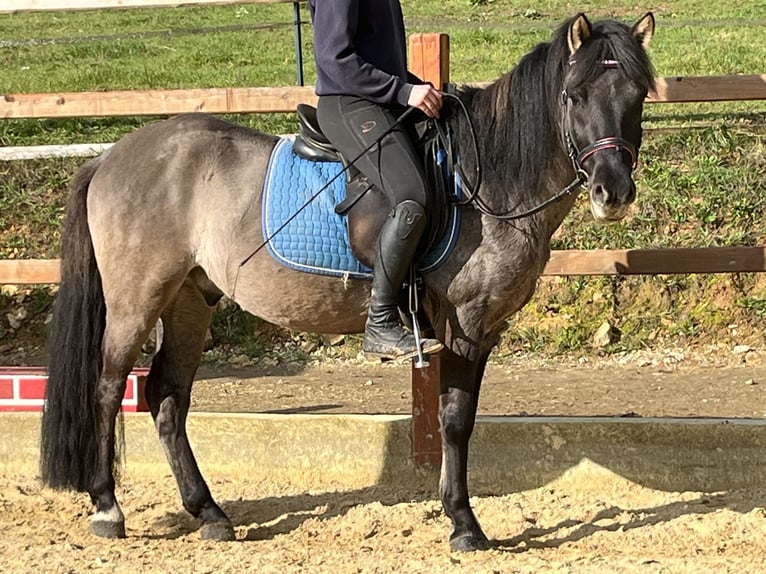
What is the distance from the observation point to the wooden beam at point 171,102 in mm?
5492

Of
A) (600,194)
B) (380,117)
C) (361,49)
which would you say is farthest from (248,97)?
(600,194)

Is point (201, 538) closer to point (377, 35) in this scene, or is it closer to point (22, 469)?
point (22, 469)

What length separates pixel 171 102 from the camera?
18.3 feet

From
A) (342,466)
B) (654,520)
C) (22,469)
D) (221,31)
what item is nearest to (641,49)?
(654,520)

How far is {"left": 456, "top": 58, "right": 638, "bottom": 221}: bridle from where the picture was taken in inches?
162

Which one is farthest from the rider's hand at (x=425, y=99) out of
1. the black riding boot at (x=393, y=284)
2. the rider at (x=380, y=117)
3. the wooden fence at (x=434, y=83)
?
the wooden fence at (x=434, y=83)

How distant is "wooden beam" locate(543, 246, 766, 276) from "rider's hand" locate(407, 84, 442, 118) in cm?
129

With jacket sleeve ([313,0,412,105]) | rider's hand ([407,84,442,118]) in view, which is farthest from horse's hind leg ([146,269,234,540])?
rider's hand ([407,84,442,118])

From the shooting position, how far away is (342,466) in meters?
5.63

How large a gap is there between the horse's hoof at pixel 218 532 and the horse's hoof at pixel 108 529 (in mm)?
361

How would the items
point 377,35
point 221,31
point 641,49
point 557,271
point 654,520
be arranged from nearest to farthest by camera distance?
point 641,49, point 377,35, point 654,520, point 557,271, point 221,31

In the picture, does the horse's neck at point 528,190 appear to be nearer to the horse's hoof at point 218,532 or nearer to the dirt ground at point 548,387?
the horse's hoof at point 218,532

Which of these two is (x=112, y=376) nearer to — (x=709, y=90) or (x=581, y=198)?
(x=709, y=90)

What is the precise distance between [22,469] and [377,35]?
302 cm
